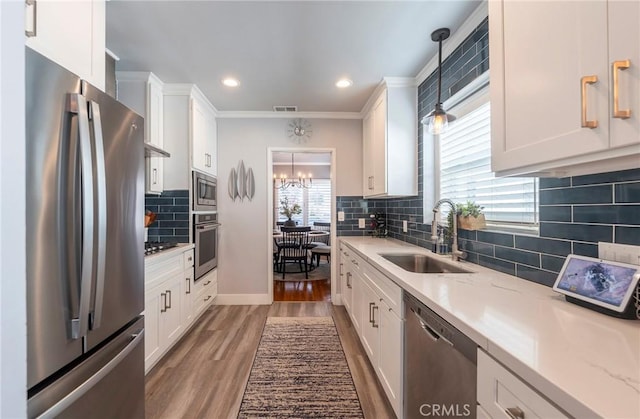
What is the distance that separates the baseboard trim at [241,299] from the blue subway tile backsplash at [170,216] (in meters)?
1.09

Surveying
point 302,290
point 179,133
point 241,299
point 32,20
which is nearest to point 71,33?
point 32,20

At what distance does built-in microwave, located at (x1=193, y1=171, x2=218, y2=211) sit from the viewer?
2.89 m

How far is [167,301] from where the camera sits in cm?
220

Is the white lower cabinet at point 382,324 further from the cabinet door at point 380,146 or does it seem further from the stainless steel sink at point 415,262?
the cabinet door at point 380,146

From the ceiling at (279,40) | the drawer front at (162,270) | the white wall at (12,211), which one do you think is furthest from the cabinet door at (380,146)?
the white wall at (12,211)

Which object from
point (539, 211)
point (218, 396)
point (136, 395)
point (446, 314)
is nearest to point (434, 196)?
point (539, 211)

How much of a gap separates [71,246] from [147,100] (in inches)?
87.1

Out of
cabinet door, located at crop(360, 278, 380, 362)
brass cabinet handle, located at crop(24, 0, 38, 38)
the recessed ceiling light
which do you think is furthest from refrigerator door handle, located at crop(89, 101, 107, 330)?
the recessed ceiling light

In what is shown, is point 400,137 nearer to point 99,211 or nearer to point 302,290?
point 99,211

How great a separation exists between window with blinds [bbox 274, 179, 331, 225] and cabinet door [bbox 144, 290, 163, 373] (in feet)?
19.2

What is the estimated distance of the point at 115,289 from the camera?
1.12 m

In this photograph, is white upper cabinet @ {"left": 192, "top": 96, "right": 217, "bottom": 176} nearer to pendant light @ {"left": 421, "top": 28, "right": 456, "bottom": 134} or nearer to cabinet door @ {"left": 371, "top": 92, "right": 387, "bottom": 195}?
cabinet door @ {"left": 371, "top": 92, "right": 387, "bottom": 195}

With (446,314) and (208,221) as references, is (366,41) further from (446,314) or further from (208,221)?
(208,221)

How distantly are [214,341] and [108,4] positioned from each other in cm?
262
